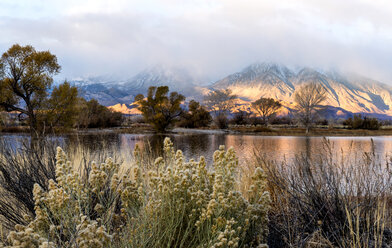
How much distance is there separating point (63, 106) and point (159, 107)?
2308cm

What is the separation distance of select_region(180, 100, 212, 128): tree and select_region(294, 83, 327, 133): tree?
25.2 meters

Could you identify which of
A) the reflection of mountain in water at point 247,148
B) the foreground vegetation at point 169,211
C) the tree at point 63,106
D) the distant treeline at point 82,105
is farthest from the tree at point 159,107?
the foreground vegetation at point 169,211

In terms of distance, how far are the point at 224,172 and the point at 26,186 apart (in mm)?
2985

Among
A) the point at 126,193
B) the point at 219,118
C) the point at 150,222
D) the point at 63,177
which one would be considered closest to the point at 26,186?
the point at 63,177

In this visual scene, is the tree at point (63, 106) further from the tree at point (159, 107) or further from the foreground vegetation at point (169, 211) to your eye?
the foreground vegetation at point (169, 211)

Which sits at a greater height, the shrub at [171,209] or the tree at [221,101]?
the tree at [221,101]

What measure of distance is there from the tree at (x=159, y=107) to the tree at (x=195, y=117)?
1560 centimetres

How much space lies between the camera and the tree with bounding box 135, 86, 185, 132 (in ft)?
152

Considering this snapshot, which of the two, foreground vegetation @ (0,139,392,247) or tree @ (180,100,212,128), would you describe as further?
tree @ (180,100,212,128)

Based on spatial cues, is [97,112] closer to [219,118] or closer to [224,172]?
[219,118]

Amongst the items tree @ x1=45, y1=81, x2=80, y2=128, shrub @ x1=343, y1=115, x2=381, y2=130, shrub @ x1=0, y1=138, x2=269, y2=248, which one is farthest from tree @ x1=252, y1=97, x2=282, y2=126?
shrub @ x1=0, y1=138, x2=269, y2=248

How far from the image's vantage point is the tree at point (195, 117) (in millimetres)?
64812

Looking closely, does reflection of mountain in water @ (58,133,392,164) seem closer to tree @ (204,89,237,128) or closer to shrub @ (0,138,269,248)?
shrub @ (0,138,269,248)

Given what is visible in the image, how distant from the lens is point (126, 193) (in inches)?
Answer: 95.3
